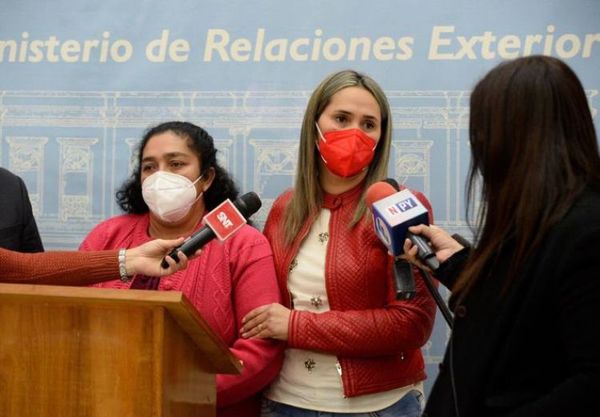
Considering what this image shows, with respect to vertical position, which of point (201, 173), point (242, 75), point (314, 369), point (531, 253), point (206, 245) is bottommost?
point (314, 369)

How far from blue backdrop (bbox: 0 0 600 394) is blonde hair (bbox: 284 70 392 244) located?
0.41m

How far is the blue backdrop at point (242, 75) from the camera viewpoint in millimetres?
2764

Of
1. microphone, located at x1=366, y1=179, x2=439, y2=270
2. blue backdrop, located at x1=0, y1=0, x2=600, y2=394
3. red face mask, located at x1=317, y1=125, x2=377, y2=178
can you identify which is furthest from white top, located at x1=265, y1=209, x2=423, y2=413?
blue backdrop, located at x1=0, y1=0, x2=600, y2=394

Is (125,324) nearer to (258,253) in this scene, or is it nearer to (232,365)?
(232,365)

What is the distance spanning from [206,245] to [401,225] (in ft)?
2.55

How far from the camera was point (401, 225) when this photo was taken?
5.76ft

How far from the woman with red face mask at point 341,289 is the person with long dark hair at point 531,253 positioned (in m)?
0.72

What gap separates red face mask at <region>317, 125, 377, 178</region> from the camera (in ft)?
7.50

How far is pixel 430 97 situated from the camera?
2.78m

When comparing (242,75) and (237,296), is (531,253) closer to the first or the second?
(237,296)

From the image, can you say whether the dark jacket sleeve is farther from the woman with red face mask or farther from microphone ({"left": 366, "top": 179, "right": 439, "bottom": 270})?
the woman with red face mask

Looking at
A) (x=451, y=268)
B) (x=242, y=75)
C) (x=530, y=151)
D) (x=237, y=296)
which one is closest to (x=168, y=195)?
(x=237, y=296)

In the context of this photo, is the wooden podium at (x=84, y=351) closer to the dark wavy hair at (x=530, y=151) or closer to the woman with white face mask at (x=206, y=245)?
the dark wavy hair at (x=530, y=151)

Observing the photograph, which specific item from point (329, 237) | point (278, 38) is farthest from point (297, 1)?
point (329, 237)
